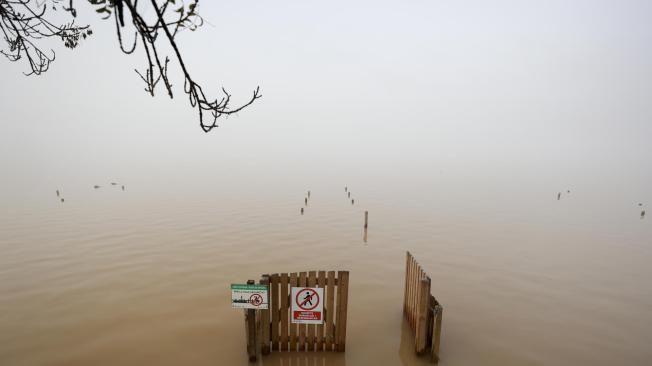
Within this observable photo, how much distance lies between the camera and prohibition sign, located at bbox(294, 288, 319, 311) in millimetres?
5922

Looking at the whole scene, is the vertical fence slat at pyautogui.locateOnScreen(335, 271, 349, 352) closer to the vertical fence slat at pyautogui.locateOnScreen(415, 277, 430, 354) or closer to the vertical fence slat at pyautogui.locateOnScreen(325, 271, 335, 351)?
the vertical fence slat at pyautogui.locateOnScreen(325, 271, 335, 351)

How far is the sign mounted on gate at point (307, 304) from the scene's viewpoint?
233 inches

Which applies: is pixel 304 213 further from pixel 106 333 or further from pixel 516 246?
pixel 106 333

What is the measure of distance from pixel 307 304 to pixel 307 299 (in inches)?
4.1

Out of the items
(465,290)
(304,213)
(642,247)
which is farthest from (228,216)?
(642,247)

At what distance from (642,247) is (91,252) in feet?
81.9

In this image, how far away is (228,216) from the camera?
20.2 meters

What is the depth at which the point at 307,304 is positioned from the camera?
5996mm

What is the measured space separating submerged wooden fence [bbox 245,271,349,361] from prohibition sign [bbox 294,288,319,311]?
0.13 metres

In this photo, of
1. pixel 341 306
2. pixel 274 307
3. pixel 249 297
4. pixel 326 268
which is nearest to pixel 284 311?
pixel 274 307

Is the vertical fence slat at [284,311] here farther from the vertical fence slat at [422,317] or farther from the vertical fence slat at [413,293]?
the vertical fence slat at [413,293]

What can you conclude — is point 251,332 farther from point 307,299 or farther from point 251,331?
point 307,299

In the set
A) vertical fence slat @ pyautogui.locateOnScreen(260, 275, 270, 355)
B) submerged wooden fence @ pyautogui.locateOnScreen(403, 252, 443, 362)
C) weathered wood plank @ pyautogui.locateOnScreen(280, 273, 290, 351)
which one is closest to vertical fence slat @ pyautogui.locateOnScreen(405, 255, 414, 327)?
submerged wooden fence @ pyautogui.locateOnScreen(403, 252, 443, 362)

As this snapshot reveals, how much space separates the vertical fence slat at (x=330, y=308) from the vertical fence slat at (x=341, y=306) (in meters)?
0.11
